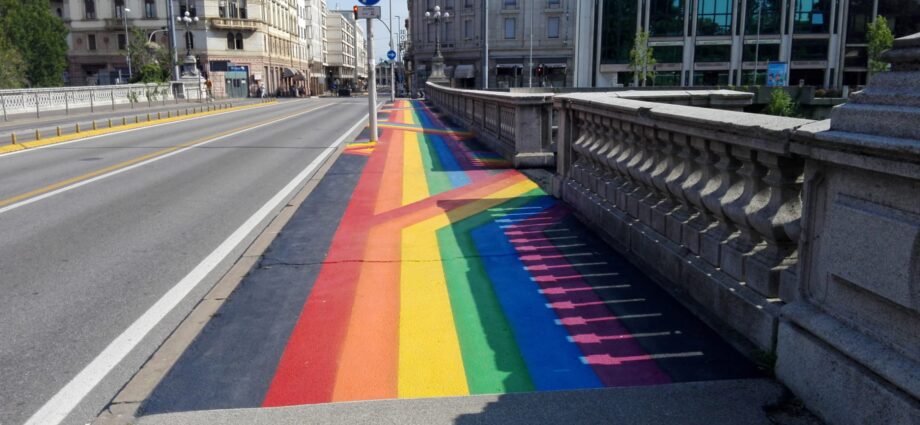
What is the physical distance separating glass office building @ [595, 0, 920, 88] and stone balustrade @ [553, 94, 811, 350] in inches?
2786

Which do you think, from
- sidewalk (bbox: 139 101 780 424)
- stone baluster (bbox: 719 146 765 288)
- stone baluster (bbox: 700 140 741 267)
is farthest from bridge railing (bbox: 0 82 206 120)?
stone baluster (bbox: 719 146 765 288)

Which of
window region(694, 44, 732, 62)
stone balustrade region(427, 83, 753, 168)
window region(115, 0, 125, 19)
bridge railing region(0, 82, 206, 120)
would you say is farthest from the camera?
window region(115, 0, 125, 19)

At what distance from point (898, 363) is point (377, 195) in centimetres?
827

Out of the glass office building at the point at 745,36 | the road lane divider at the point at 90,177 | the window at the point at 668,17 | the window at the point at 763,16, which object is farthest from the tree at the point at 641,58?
the road lane divider at the point at 90,177

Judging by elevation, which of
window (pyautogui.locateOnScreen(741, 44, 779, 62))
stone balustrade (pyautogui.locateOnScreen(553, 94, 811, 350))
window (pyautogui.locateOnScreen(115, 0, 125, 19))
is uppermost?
window (pyautogui.locateOnScreen(115, 0, 125, 19))

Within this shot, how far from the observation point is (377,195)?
10.6 metres

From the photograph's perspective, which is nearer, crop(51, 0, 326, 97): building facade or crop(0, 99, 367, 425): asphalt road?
crop(0, 99, 367, 425): asphalt road

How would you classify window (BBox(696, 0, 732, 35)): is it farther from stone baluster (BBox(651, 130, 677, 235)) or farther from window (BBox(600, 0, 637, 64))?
stone baluster (BBox(651, 130, 677, 235))

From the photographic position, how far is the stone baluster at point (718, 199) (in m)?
4.78

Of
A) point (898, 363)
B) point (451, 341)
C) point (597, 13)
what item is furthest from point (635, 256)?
point (597, 13)

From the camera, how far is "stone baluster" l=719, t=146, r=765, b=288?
4.45m

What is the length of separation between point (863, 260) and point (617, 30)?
75.5 meters

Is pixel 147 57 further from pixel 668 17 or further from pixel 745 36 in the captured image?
pixel 745 36

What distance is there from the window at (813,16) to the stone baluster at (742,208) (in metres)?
75.3
